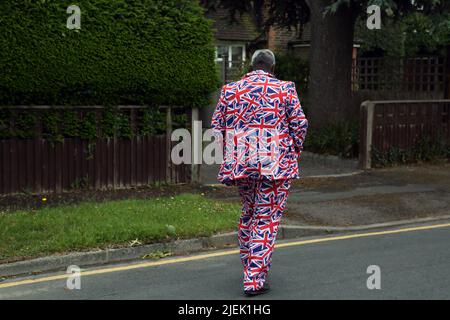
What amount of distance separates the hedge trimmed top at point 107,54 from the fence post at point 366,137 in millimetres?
3493

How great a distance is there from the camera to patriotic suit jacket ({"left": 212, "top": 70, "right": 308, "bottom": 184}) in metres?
5.55

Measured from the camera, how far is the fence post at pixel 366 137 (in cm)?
1325

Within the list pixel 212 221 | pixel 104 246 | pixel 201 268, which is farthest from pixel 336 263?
pixel 104 246

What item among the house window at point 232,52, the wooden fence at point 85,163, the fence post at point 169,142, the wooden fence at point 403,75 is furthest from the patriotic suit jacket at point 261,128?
the house window at point 232,52

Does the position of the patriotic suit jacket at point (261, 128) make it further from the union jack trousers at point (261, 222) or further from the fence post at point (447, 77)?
the fence post at point (447, 77)

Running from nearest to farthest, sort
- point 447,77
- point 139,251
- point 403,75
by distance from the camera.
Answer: point 139,251 < point 447,77 < point 403,75

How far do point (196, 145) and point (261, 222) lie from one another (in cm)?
578

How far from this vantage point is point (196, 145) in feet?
37.1

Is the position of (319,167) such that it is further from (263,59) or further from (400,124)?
(263,59)

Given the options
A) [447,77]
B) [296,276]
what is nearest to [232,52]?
[447,77]

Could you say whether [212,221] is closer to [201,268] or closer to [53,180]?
[201,268]

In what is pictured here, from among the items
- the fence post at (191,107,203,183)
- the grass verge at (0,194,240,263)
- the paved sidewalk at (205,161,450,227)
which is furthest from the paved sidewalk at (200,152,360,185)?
the grass verge at (0,194,240,263)

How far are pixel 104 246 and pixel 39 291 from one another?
4.22 feet

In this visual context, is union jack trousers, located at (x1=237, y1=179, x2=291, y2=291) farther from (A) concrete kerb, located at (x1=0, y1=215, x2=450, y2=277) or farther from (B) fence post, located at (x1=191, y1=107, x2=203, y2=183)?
(B) fence post, located at (x1=191, y1=107, x2=203, y2=183)
